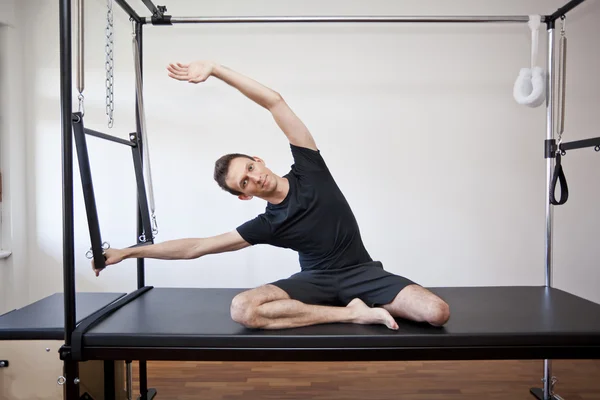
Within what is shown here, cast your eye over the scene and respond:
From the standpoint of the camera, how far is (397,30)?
10.7 ft

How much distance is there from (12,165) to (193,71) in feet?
7.28

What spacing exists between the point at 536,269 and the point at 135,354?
2734 mm

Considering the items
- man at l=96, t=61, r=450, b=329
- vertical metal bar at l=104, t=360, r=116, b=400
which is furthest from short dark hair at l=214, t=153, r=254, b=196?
vertical metal bar at l=104, t=360, r=116, b=400

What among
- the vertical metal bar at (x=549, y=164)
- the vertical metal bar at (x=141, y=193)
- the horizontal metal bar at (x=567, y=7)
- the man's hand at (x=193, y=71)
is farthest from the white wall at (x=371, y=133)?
the man's hand at (x=193, y=71)

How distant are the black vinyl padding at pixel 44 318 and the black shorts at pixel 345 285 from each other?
78 centimetres

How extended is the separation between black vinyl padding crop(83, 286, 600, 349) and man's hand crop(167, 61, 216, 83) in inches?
34.4

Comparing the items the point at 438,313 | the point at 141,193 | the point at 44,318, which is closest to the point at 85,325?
the point at 44,318

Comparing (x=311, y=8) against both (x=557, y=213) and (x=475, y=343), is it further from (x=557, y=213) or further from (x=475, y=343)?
(x=475, y=343)

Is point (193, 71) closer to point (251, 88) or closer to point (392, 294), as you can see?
point (251, 88)

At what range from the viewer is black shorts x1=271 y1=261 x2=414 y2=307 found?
184cm

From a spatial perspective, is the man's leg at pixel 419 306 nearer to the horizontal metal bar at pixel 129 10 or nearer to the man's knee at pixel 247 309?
the man's knee at pixel 247 309

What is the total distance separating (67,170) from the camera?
1581 mm

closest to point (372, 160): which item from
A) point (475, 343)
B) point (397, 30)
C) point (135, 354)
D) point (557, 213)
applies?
point (397, 30)

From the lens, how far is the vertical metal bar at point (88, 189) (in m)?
1.61
